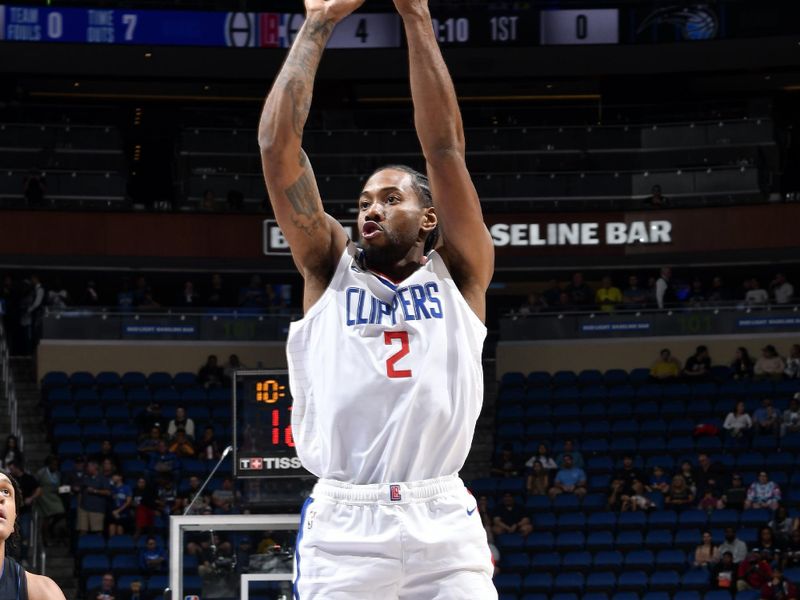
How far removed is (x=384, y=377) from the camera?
4164 mm

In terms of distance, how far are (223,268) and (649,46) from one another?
30.0ft

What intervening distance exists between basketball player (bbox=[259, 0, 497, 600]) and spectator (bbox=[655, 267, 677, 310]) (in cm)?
2090

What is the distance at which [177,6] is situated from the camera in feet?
86.5

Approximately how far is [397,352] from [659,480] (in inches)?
647

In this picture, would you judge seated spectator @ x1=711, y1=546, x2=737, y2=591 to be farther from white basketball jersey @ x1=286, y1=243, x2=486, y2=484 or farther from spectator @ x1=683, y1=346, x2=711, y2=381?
white basketball jersey @ x1=286, y1=243, x2=486, y2=484

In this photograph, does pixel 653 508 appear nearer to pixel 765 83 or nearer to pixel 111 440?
pixel 111 440

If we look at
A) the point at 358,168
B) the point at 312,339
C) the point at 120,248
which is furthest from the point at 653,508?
the point at 312,339

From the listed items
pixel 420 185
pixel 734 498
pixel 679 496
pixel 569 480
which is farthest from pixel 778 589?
pixel 420 185

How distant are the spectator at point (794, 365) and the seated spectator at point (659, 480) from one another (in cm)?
317

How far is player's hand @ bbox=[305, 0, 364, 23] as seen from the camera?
428 cm

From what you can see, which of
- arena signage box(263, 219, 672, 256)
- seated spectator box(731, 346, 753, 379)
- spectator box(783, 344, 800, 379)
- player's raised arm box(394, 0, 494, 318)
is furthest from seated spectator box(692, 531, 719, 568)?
player's raised arm box(394, 0, 494, 318)

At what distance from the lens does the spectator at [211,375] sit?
22.8 m

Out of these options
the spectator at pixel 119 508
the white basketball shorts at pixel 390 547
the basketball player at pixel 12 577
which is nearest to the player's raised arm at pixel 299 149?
the white basketball shorts at pixel 390 547

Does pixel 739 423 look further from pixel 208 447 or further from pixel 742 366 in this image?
pixel 208 447
